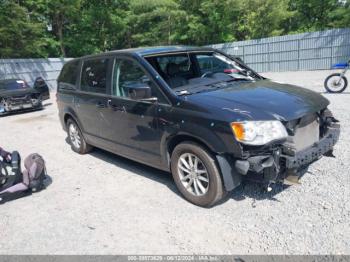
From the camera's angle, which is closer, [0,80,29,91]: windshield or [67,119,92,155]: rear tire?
[67,119,92,155]: rear tire

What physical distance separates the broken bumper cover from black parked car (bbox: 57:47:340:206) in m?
0.01

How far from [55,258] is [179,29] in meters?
30.4

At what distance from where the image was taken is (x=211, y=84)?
13.9 ft

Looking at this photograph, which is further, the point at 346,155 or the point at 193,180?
the point at 346,155

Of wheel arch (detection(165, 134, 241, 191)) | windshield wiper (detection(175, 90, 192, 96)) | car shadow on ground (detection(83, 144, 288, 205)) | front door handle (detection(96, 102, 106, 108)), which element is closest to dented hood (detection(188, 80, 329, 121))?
windshield wiper (detection(175, 90, 192, 96))

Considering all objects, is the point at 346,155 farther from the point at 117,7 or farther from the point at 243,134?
the point at 117,7

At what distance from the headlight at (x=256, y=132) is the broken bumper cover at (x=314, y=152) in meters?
0.26

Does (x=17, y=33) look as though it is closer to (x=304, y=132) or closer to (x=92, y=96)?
(x=92, y=96)

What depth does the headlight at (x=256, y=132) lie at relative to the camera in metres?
3.21

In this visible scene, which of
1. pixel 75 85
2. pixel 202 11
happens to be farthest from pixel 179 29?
pixel 75 85

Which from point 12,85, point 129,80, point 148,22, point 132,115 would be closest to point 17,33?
point 148,22

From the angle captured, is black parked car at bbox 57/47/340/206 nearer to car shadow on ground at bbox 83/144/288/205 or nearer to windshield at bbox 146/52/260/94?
windshield at bbox 146/52/260/94

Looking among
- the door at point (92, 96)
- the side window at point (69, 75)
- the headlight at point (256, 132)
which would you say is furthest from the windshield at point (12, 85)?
the headlight at point (256, 132)

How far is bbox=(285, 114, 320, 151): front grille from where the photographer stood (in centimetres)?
342
